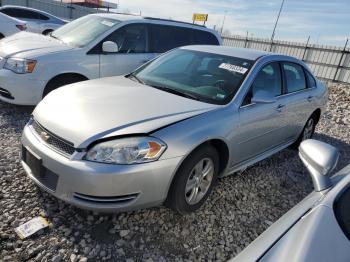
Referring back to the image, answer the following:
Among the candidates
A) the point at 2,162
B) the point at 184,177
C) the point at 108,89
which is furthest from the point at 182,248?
the point at 2,162

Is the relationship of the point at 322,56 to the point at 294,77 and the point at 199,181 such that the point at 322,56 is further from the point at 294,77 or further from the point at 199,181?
the point at 199,181

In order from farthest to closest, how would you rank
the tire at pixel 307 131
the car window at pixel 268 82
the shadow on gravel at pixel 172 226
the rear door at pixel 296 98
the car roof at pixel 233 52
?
the tire at pixel 307 131 → the rear door at pixel 296 98 → the car roof at pixel 233 52 → the car window at pixel 268 82 → the shadow on gravel at pixel 172 226

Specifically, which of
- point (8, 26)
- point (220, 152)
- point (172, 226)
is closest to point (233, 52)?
point (220, 152)

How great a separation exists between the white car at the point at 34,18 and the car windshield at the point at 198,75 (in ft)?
30.3

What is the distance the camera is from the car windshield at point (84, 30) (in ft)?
16.9

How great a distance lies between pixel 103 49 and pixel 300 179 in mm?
3554

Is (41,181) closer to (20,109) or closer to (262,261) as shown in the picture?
(262,261)

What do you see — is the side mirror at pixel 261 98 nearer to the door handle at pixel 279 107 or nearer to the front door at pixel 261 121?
the front door at pixel 261 121

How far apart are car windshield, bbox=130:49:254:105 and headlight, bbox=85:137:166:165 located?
0.97 metres

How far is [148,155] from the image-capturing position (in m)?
2.39

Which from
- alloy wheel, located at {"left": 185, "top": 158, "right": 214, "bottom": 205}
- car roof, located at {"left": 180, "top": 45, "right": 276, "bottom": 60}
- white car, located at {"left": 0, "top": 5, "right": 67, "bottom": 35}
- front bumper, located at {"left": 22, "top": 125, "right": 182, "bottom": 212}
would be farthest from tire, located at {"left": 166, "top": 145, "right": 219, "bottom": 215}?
white car, located at {"left": 0, "top": 5, "right": 67, "bottom": 35}

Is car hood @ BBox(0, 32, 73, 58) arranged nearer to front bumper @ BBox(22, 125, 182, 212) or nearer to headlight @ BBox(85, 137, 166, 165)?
front bumper @ BBox(22, 125, 182, 212)

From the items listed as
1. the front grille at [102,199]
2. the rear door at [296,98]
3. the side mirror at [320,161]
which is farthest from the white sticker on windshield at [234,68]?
the front grille at [102,199]

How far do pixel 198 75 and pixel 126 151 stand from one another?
5.17 ft
